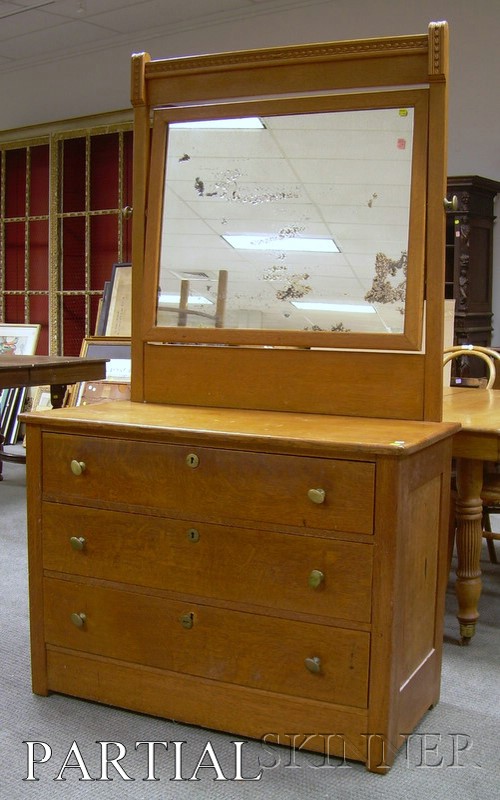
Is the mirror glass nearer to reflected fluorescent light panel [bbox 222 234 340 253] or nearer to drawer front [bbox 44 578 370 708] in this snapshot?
reflected fluorescent light panel [bbox 222 234 340 253]

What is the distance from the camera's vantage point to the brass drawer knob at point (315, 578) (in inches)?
82.4

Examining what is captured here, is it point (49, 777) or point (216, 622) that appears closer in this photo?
point (49, 777)

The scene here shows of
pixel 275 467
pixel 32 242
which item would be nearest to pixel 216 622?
pixel 275 467

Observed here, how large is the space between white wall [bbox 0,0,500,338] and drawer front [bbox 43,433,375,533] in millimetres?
4459

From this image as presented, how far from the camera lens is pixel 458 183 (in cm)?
570

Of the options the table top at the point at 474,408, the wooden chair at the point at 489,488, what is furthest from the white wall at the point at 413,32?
the table top at the point at 474,408

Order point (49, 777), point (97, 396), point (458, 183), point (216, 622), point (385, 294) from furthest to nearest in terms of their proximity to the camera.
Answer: point (97, 396) < point (458, 183) < point (385, 294) < point (216, 622) < point (49, 777)

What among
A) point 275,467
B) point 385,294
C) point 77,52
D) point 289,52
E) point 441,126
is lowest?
point 275,467

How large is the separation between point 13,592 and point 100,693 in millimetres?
1220

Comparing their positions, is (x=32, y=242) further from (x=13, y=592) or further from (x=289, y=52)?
(x=289, y=52)

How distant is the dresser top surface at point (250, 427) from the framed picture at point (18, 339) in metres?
5.24

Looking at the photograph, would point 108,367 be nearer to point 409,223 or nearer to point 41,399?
point 41,399

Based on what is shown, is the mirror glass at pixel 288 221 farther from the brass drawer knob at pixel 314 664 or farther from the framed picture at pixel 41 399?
the framed picture at pixel 41 399

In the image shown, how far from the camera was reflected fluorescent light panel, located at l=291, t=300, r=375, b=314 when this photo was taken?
2424 mm
